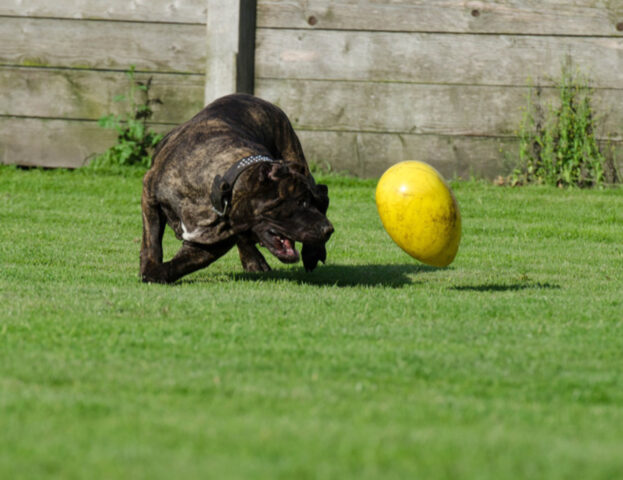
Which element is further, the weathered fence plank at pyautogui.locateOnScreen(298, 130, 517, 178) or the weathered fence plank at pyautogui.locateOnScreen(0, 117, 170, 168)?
the weathered fence plank at pyautogui.locateOnScreen(0, 117, 170, 168)

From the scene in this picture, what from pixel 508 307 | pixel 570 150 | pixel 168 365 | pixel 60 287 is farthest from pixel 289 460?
pixel 570 150

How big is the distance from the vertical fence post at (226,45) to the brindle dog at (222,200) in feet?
13.8

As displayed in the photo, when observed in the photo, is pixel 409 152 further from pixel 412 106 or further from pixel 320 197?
pixel 320 197

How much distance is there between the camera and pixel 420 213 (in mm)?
5426

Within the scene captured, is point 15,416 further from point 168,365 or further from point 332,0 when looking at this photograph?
point 332,0

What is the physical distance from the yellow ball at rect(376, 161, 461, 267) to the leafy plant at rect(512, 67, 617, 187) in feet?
16.6

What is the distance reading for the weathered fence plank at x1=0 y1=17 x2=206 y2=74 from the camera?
10.9 m

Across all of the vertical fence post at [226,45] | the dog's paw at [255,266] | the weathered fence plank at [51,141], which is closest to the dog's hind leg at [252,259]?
the dog's paw at [255,266]

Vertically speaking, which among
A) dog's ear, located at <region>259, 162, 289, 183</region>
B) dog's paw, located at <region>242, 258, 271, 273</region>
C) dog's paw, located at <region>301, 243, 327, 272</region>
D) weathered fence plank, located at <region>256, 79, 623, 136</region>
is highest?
weathered fence plank, located at <region>256, 79, 623, 136</region>

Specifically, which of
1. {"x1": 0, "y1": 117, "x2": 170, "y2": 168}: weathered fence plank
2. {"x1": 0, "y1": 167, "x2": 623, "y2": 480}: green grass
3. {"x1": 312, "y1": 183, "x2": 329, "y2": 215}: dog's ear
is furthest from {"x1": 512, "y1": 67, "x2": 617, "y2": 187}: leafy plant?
{"x1": 312, "y1": 183, "x2": 329, "y2": 215}: dog's ear

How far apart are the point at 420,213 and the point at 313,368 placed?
1.90 m

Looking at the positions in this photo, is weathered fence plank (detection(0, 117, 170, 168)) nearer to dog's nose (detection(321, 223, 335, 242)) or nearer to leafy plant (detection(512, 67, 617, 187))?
leafy plant (detection(512, 67, 617, 187))

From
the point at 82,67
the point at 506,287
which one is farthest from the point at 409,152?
the point at 506,287

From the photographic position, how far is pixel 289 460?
8.57 feet
